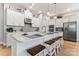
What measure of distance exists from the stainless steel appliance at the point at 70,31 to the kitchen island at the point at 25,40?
0.13 metres

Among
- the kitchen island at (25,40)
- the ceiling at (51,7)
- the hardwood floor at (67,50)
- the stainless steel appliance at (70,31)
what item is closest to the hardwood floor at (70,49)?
the hardwood floor at (67,50)

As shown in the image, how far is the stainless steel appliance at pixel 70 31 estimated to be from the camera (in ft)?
5.47

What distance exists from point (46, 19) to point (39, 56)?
2.42 feet

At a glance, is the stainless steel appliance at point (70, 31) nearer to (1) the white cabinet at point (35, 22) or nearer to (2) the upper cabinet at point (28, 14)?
(1) the white cabinet at point (35, 22)

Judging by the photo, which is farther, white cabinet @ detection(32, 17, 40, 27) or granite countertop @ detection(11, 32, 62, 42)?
white cabinet @ detection(32, 17, 40, 27)

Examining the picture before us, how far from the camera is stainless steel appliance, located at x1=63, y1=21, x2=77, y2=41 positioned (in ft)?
5.47

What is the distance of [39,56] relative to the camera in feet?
4.81

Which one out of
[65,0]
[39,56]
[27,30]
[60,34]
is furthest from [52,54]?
[65,0]

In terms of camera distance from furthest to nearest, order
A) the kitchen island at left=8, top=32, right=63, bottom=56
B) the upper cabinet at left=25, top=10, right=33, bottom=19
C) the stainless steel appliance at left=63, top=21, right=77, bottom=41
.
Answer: the stainless steel appliance at left=63, top=21, right=77, bottom=41
the upper cabinet at left=25, top=10, right=33, bottom=19
the kitchen island at left=8, top=32, right=63, bottom=56

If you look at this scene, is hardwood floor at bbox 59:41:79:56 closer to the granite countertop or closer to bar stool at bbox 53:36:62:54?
bar stool at bbox 53:36:62:54

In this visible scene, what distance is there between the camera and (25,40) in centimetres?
132

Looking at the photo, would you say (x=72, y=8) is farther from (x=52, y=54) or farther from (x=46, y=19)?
(x=52, y=54)

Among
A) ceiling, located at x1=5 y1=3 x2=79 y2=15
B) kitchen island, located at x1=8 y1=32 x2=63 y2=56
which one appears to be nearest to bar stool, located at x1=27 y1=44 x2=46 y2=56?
kitchen island, located at x1=8 y1=32 x2=63 y2=56

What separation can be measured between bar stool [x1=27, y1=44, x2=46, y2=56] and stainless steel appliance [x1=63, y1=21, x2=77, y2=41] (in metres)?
0.60
